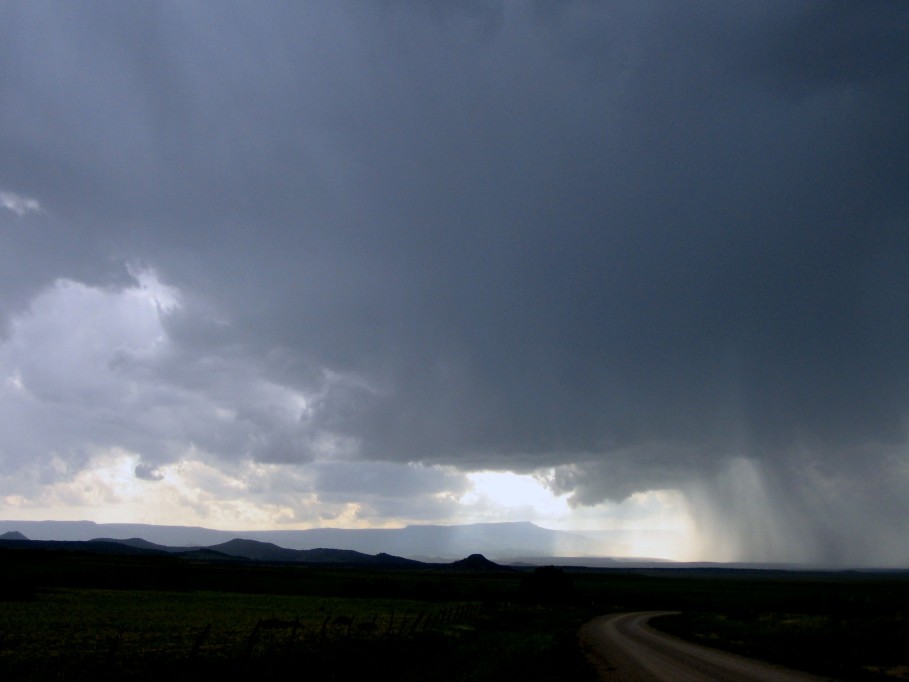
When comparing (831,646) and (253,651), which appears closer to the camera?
(253,651)

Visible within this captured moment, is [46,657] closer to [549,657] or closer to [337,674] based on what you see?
[337,674]

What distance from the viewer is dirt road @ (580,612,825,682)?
2338cm

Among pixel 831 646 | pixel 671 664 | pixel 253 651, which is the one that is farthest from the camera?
pixel 831 646

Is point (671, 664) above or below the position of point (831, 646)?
below

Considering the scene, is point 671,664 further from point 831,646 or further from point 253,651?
point 253,651

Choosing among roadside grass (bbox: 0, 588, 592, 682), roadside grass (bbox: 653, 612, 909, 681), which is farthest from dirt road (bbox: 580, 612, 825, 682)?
roadside grass (bbox: 0, 588, 592, 682)

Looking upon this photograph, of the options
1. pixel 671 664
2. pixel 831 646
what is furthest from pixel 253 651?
pixel 831 646

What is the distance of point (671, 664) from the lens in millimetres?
28094

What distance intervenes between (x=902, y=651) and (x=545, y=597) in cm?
9468

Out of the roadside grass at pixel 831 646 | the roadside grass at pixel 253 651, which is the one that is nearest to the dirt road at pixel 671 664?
the roadside grass at pixel 831 646

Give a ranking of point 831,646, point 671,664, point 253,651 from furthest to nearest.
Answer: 1. point 831,646
2. point 253,651
3. point 671,664

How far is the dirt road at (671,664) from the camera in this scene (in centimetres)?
2338

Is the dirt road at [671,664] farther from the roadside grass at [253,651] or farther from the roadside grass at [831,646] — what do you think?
the roadside grass at [253,651]

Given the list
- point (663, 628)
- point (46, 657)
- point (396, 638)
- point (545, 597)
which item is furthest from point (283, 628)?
point (545, 597)
